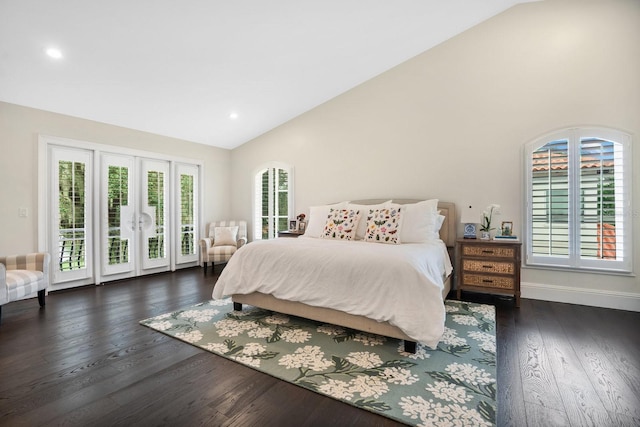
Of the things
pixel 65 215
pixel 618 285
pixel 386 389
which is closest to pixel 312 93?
pixel 65 215

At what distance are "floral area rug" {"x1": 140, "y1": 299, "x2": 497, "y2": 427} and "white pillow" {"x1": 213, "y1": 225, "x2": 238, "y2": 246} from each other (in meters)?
2.43

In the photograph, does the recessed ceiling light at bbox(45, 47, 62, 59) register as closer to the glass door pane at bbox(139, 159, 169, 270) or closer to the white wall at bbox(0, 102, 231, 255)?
the white wall at bbox(0, 102, 231, 255)

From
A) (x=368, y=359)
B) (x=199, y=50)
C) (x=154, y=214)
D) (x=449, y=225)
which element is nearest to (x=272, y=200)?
(x=154, y=214)

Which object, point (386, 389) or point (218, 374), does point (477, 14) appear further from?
point (218, 374)

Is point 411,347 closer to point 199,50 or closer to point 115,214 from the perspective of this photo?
point 199,50

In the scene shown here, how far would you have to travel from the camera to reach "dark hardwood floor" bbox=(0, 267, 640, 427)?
1.60 m

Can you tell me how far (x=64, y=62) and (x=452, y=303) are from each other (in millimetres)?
4954

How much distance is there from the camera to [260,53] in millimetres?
3584

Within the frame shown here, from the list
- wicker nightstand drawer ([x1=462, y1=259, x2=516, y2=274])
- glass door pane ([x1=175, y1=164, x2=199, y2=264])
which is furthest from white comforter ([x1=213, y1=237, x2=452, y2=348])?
glass door pane ([x1=175, y1=164, x2=199, y2=264])

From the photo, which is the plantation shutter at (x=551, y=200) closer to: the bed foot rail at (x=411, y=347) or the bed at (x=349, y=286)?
the bed at (x=349, y=286)

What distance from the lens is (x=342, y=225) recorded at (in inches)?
155

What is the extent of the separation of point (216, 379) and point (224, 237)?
3.87 metres

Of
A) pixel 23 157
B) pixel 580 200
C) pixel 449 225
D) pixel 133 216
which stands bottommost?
pixel 449 225

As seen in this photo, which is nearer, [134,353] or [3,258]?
[134,353]
